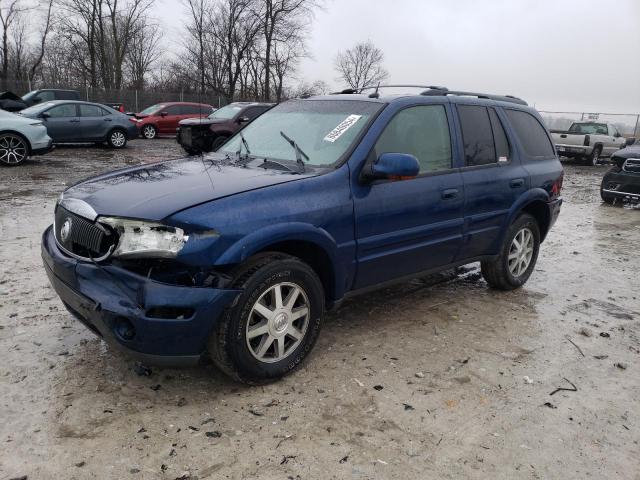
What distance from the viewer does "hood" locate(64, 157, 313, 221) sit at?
2.84 metres

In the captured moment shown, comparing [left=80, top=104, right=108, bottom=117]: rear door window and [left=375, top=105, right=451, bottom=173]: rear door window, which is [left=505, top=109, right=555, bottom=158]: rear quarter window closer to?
[left=375, top=105, right=451, bottom=173]: rear door window

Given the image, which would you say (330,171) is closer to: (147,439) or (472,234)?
(472,234)

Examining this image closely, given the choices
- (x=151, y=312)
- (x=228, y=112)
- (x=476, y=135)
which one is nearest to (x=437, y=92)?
(x=476, y=135)

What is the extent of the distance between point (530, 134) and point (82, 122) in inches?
556

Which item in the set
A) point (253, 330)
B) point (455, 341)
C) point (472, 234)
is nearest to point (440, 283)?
point (472, 234)

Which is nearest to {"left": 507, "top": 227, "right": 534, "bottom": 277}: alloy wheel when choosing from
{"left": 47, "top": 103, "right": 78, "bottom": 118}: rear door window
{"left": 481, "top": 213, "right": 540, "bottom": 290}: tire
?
{"left": 481, "top": 213, "right": 540, "bottom": 290}: tire

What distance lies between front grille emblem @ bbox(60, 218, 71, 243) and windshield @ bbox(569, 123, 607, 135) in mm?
21209

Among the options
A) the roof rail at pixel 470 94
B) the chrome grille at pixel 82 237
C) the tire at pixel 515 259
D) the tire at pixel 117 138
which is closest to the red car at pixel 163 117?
the tire at pixel 117 138

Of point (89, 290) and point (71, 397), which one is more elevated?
point (89, 290)

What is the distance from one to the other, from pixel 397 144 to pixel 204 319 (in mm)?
1913

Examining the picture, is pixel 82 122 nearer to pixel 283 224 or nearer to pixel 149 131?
pixel 149 131

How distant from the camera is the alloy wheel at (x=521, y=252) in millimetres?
5016

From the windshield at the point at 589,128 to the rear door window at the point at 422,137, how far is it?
19.0m

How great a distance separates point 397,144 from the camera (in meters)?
3.79
